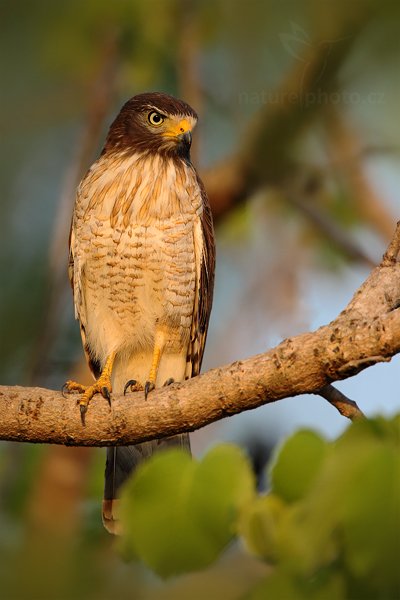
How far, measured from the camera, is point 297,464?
1.72 m

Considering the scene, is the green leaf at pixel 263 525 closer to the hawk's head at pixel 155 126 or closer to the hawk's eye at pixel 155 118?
the hawk's head at pixel 155 126

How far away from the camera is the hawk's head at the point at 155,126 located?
4859 millimetres

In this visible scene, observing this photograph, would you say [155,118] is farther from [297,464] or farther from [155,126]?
[297,464]

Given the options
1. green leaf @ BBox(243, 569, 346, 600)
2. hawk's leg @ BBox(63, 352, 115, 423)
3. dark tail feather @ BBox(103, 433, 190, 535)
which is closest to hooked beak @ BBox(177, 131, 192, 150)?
hawk's leg @ BBox(63, 352, 115, 423)

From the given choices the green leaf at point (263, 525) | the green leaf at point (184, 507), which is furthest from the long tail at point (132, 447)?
the green leaf at point (263, 525)

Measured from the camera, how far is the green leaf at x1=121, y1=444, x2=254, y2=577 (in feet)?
5.53

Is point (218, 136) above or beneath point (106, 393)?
above

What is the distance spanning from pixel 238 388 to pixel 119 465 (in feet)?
6.07

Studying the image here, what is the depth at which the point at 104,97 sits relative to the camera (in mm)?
6219

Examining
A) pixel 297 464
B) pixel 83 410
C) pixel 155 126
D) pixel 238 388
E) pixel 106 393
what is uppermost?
pixel 155 126

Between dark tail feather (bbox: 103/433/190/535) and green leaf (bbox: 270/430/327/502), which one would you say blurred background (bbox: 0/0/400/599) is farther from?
→ green leaf (bbox: 270/430/327/502)

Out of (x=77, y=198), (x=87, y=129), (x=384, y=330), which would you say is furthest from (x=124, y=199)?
(x=384, y=330)

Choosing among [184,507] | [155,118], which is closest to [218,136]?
[155,118]

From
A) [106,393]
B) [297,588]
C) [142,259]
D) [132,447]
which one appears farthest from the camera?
[132,447]
